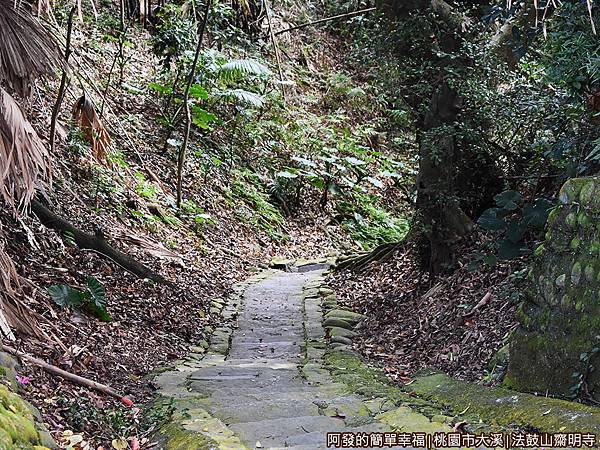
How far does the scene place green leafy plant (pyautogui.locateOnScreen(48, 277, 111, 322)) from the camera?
5318mm

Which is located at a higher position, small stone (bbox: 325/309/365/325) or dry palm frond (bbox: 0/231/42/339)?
dry palm frond (bbox: 0/231/42/339)

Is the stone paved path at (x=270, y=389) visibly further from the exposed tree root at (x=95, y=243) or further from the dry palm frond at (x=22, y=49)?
the dry palm frond at (x=22, y=49)

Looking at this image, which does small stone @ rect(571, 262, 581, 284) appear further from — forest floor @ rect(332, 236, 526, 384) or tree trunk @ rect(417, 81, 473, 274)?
tree trunk @ rect(417, 81, 473, 274)

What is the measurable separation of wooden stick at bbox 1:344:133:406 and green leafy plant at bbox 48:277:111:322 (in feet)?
4.33

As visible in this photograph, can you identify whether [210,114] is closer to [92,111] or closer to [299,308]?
[299,308]

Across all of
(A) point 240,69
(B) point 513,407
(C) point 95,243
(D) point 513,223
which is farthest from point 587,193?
(A) point 240,69

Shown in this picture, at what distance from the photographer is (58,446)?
121 inches

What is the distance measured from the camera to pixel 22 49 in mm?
4457

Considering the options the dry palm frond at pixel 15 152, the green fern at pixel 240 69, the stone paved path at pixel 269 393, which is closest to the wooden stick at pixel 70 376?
the stone paved path at pixel 269 393

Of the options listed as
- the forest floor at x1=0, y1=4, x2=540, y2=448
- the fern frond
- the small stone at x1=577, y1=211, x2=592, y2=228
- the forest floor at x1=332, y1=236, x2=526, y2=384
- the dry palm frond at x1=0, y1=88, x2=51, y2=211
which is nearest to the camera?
the small stone at x1=577, y1=211, x2=592, y2=228

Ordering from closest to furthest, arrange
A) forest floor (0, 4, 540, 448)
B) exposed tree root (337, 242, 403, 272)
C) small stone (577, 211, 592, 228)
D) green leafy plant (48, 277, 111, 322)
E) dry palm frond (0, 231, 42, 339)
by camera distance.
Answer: small stone (577, 211, 592, 228)
dry palm frond (0, 231, 42, 339)
forest floor (0, 4, 540, 448)
green leafy plant (48, 277, 111, 322)
exposed tree root (337, 242, 403, 272)

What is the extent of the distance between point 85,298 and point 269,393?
6.80 ft

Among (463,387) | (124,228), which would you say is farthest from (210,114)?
(463,387)

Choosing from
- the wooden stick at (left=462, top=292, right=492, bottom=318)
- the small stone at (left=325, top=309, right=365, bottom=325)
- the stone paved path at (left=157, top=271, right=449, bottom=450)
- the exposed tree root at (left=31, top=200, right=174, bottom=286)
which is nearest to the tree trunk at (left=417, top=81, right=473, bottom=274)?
the small stone at (left=325, top=309, right=365, bottom=325)
